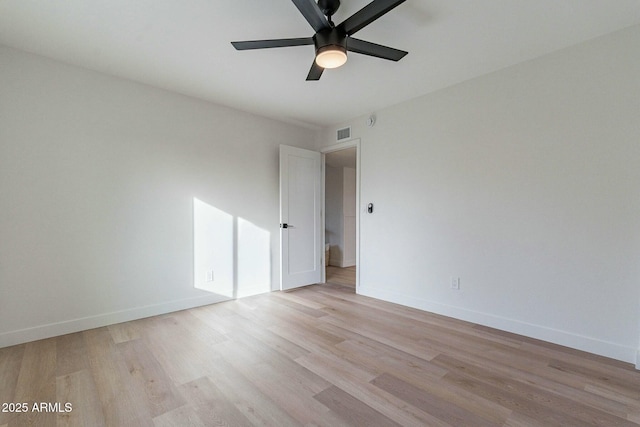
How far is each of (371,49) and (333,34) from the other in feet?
1.04

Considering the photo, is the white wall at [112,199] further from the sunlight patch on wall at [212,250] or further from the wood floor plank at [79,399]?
the wood floor plank at [79,399]

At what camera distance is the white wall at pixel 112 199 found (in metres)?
2.41

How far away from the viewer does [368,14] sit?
1614mm

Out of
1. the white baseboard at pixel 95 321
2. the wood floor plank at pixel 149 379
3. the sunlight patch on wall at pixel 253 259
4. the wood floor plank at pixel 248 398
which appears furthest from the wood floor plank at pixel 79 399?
the sunlight patch on wall at pixel 253 259

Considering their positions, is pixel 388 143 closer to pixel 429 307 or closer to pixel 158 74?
pixel 429 307

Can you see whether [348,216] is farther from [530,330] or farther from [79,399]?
[79,399]

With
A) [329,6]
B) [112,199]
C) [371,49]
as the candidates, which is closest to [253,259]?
[112,199]

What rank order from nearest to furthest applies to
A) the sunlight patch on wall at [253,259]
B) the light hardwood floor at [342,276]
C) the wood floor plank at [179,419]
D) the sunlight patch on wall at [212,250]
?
the wood floor plank at [179,419]
the sunlight patch on wall at [212,250]
the sunlight patch on wall at [253,259]
the light hardwood floor at [342,276]

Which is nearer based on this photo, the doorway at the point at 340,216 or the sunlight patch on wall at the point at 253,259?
the sunlight patch on wall at the point at 253,259

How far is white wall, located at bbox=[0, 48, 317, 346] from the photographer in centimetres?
241

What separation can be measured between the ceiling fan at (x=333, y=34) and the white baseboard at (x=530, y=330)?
254 cm

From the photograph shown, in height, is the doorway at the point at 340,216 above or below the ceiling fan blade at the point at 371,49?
below

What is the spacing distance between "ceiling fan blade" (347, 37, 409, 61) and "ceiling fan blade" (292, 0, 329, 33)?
210 millimetres

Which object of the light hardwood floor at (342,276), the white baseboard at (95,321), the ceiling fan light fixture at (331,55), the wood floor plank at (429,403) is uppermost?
the ceiling fan light fixture at (331,55)
